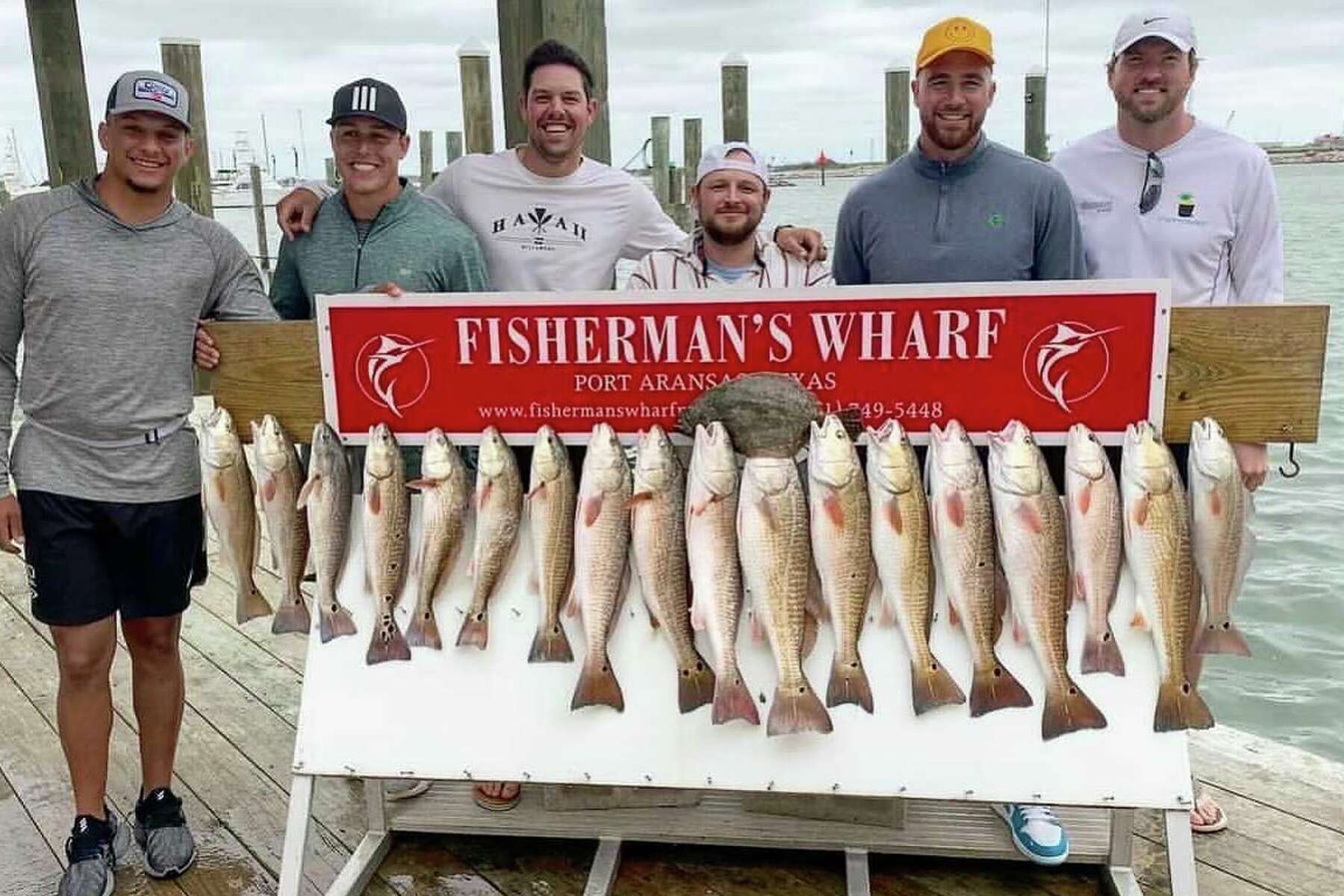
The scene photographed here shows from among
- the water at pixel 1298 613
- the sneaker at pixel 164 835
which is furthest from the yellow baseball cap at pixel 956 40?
the water at pixel 1298 613

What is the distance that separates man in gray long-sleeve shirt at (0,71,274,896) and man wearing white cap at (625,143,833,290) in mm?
1053

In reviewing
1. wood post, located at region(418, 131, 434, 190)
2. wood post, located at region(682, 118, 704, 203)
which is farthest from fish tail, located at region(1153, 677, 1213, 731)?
wood post, located at region(418, 131, 434, 190)

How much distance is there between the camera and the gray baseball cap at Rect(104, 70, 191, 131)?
106 inches

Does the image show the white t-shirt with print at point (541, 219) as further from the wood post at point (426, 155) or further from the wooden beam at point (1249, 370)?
the wood post at point (426, 155)

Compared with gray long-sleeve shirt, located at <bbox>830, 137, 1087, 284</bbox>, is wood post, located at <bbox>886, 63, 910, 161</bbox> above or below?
above

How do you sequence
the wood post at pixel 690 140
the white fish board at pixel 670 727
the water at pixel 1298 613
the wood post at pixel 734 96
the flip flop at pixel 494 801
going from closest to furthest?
the white fish board at pixel 670 727 < the flip flop at pixel 494 801 < the water at pixel 1298 613 < the wood post at pixel 734 96 < the wood post at pixel 690 140

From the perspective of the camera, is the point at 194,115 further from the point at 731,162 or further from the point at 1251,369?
the point at 1251,369

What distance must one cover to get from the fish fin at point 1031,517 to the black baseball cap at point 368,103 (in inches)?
73.1

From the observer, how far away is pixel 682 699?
7.97 feet

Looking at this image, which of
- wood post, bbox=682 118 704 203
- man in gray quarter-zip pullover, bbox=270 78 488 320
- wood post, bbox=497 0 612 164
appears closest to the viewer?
man in gray quarter-zip pullover, bbox=270 78 488 320

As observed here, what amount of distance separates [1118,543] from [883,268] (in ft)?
3.33

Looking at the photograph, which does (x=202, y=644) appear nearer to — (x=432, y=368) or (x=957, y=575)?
(x=432, y=368)

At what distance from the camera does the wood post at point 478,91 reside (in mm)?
6312

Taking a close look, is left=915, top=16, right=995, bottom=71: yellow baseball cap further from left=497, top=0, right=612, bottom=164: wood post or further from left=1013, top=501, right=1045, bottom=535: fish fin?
left=1013, top=501, right=1045, bottom=535: fish fin
